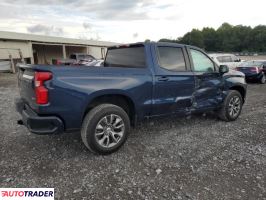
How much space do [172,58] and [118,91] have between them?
1467mm

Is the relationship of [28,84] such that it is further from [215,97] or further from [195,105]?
[215,97]

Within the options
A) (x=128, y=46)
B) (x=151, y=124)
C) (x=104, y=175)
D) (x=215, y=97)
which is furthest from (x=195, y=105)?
(x=104, y=175)

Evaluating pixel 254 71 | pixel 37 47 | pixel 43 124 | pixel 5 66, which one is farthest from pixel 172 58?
pixel 37 47

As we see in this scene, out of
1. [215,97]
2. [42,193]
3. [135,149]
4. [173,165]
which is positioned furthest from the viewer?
[215,97]

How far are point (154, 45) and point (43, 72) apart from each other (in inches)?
84.1

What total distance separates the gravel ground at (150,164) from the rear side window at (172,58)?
1.39 m

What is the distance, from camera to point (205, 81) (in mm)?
5176

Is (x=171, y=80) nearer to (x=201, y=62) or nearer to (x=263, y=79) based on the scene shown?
(x=201, y=62)

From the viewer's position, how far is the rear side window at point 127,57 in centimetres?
451

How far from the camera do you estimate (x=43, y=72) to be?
337 cm

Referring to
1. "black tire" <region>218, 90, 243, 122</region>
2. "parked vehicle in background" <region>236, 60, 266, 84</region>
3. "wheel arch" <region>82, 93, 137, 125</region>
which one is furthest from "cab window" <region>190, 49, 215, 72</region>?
"parked vehicle in background" <region>236, 60, 266, 84</region>

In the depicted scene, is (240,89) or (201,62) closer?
(201,62)

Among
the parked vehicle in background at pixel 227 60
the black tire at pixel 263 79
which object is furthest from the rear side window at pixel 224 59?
the black tire at pixel 263 79

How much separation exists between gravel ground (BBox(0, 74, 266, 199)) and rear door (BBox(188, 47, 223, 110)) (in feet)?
2.04
